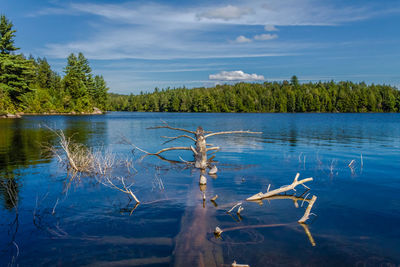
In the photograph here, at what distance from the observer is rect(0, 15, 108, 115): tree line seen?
64625 millimetres

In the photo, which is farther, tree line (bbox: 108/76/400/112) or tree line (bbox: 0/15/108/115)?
tree line (bbox: 108/76/400/112)

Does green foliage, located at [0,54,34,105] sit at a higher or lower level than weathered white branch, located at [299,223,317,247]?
higher

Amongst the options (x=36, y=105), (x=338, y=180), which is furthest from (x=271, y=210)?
(x=36, y=105)

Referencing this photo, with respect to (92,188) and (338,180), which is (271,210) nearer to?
(338,180)

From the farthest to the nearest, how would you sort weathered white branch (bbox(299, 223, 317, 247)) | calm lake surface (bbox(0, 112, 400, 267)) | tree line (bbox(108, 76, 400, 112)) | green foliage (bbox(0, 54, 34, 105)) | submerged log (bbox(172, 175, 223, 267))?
tree line (bbox(108, 76, 400, 112)) → green foliage (bbox(0, 54, 34, 105)) → weathered white branch (bbox(299, 223, 317, 247)) → calm lake surface (bbox(0, 112, 400, 267)) → submerged log (bbox(172, 175, 223, 267))

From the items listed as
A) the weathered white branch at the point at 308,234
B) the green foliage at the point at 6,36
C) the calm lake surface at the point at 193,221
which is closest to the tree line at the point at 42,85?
the green foliage at the point at 6,36

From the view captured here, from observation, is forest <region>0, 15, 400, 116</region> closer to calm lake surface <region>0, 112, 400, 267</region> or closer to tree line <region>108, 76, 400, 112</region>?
tree line <region>108, 76, 400, 112</region>

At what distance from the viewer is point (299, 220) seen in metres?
8.70

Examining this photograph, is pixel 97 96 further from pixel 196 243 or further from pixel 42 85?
pixel 196 243

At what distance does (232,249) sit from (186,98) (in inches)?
7015

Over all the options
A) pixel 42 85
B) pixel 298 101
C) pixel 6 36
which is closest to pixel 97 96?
pixel 42 85

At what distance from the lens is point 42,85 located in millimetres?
117875

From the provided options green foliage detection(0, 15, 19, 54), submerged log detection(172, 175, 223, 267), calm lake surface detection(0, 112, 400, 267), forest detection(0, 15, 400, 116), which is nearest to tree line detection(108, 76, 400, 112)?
forest detection(0, 15, 400, 116)

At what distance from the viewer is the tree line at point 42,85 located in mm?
64625
